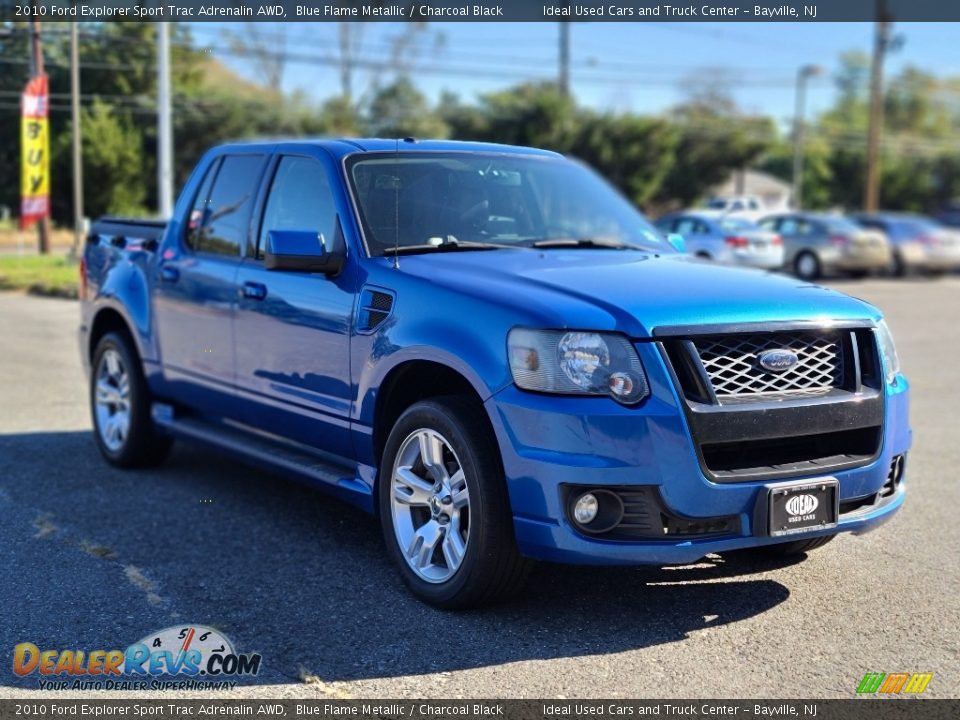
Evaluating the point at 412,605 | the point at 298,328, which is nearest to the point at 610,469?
the point at 412,605

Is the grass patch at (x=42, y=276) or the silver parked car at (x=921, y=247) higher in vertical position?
the silver parked car at (x=921, y=247)

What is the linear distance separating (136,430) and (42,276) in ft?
53.2

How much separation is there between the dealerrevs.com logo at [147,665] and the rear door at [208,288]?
2043mm

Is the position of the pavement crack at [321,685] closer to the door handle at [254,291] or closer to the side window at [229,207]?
the door handle at [254,291]

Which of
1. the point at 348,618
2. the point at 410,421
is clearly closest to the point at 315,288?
the point at 410,421

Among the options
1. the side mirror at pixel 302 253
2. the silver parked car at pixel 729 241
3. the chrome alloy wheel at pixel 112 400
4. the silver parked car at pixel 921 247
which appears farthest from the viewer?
the silver parked car at pixel 921 247

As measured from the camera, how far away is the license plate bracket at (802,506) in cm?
416

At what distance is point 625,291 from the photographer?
443 cm

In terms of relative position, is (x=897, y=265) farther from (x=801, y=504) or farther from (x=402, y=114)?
(x=801, y=504)

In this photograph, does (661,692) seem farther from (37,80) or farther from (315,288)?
(37,80)

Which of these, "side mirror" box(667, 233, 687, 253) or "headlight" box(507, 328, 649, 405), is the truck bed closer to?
"side mirror" box(667, 233, 687, 253)

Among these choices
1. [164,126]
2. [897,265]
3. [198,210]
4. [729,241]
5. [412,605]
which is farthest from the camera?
[897,265]

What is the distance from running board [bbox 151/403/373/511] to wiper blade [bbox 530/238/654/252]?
55.4 inches

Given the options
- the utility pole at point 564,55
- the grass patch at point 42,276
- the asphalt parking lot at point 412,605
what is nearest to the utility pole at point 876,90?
the utility pole at point 564,55
